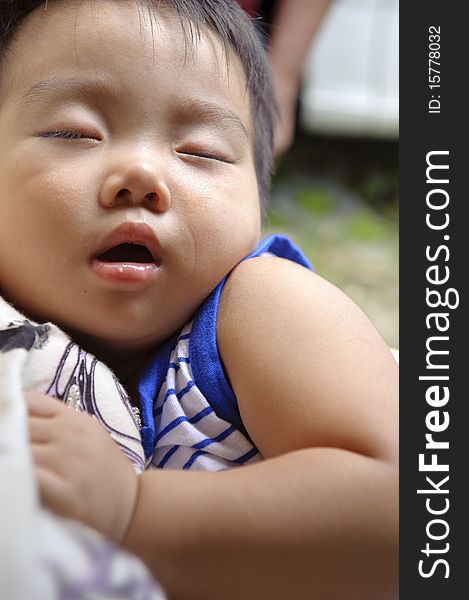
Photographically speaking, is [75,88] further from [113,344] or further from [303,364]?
[303,364]

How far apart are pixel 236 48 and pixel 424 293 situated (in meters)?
0.39

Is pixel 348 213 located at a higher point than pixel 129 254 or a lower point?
higher

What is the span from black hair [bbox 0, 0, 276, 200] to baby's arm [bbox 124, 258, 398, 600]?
0.39m

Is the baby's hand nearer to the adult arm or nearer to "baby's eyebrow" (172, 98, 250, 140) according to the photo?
Result: "baby's eyebrow" (172, 98, 250, 140)

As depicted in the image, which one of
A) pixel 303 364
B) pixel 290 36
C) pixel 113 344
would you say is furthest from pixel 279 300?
pixel 290 36

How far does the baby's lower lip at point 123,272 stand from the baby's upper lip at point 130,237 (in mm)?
18

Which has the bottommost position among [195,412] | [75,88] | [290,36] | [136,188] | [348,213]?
[195,412]

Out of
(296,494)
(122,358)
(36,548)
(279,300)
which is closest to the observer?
(36,548)

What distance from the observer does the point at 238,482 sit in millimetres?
655

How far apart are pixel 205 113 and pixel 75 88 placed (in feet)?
0.45

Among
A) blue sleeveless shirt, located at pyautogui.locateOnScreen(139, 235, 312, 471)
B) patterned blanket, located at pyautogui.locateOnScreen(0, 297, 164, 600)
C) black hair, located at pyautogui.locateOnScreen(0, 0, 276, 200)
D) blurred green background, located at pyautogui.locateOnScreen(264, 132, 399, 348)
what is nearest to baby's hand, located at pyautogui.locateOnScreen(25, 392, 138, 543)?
patterned blanket, located at pyautogui.locateOnScreen(0, 297, 164, 600)

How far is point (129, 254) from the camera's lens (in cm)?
84

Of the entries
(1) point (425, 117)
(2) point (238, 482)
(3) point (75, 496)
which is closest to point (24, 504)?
(3) point (75, 496)

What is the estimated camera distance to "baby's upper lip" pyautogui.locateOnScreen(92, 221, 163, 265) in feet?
2.64
